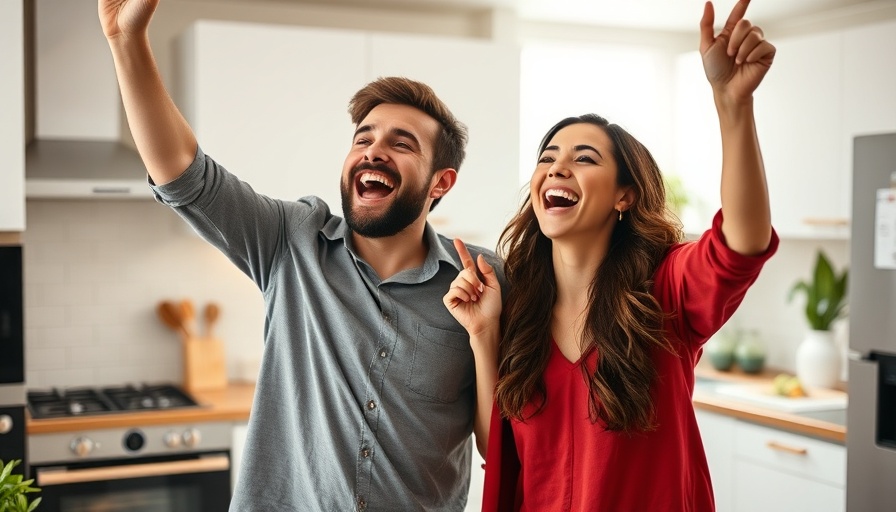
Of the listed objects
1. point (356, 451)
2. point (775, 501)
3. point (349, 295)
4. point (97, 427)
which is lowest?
point (775, 501)

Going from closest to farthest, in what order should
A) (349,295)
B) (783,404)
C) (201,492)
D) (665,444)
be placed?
(665,444)
(349,295)
(201,492)
(783,404)

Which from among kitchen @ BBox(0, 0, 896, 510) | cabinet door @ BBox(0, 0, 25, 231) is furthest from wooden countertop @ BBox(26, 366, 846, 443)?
cabinet door @ BBox(0, 0, 25, 231)

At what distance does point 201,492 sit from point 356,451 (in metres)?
1.75

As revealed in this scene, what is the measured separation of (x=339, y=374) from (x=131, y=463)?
5.88 feet

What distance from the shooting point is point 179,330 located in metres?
4.03

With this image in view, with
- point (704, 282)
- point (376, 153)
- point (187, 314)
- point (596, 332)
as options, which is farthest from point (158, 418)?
point (704, 282)

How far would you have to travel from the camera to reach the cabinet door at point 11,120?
10.5ft

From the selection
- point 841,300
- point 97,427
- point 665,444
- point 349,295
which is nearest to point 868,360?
point 841,300

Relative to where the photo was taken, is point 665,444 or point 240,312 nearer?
point 665,444

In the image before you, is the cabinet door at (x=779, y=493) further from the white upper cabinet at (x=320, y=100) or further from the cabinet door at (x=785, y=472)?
the white upper cabinet at (x=320, y=100)

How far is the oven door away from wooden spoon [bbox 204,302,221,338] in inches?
27.7

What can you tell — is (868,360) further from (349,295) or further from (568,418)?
(349,295)

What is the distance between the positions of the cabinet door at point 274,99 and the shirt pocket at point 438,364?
71.7 inches

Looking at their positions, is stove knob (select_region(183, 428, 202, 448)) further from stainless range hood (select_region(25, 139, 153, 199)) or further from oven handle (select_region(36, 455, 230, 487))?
stainless range hood (select_region(25, 139, 153, 199))
